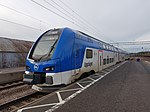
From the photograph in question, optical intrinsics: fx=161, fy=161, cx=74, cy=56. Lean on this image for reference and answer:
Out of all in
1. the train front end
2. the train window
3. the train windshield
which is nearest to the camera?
the train front end

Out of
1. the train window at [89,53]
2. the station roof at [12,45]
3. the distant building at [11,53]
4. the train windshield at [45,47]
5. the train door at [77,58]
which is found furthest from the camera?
the station roof at [12,45]

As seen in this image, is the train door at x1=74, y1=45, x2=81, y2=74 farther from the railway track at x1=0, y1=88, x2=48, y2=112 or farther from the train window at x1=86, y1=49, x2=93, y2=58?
the railway track at x1=0, y1=88, x2=48, y2=112

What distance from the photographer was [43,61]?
8.03 meters

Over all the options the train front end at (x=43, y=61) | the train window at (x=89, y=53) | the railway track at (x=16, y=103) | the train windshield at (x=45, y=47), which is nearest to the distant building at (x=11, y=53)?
the train window at (x=89, y=53)

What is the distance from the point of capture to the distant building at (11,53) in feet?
93.8

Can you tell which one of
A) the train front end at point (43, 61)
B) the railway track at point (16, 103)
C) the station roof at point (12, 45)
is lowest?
the railway track at point (16, 103)

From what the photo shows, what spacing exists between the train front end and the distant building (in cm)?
2185

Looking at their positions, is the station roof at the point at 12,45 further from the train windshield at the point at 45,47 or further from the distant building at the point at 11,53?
the train windshield at the point at 45,47

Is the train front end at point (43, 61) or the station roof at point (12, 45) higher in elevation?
the station roof at point (12, 45)

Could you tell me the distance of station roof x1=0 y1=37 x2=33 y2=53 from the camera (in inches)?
1176

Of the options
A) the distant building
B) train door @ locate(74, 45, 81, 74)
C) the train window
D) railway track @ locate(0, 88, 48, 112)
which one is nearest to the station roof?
the distant building

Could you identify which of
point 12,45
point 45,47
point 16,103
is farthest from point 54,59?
point 12,45

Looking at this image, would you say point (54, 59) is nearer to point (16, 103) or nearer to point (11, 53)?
point (16, 103)

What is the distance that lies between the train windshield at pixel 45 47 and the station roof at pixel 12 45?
868 inches
